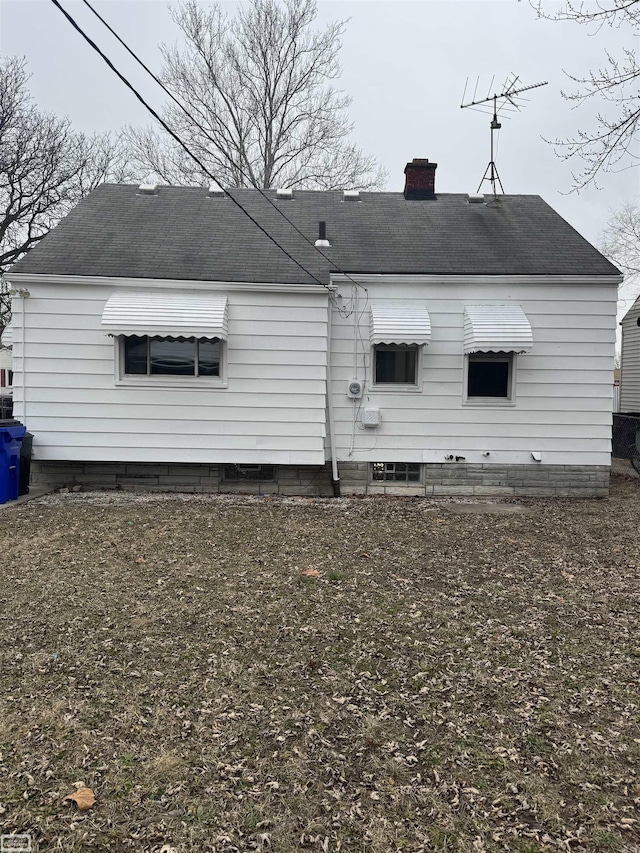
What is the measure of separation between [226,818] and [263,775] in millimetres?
281

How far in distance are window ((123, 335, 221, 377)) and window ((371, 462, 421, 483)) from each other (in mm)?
3161

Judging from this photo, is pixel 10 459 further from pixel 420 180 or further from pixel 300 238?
pixel 420 180

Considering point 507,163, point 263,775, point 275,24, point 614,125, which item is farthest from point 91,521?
point 275,24

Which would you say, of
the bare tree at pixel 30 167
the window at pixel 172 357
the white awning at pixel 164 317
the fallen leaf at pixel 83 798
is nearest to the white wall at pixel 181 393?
the window at pixel 172 357

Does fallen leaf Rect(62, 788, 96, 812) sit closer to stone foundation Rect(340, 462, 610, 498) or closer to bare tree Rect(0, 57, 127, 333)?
stone foundation Rect(340, 462, 610, 498)

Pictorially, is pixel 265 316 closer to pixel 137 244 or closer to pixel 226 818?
pixel 137 244

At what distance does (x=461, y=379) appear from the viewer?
8625 mm

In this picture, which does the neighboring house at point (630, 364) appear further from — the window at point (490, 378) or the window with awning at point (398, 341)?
the window with awning at point (398, 341)

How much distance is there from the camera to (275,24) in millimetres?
19172

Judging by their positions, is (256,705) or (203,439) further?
(203,439)

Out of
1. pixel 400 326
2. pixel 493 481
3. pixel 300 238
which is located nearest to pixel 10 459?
pixel 300 238

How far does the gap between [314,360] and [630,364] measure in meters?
16.6

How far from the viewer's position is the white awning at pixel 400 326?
26.5 feet

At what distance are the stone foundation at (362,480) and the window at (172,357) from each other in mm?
1594
